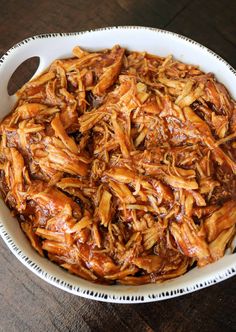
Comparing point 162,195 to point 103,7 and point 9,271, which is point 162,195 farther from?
point 103,7

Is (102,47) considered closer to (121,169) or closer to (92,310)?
(121,169)

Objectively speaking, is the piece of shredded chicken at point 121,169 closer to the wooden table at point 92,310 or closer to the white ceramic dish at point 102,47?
the white ceramic dish at point 102,47

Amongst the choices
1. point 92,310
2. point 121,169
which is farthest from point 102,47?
point 92,310

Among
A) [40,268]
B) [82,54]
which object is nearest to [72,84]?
[82,54]

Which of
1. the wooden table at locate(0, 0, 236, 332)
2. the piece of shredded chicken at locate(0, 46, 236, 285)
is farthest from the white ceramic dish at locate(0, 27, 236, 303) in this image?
the wooden table at locate(0, 0, 236, 332)

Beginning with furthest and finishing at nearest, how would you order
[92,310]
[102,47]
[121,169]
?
[102,47] < [92,310] < [121,169]
